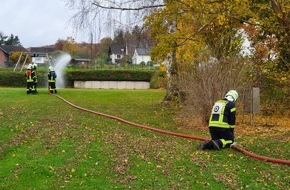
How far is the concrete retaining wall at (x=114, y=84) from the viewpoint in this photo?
35.7 meters

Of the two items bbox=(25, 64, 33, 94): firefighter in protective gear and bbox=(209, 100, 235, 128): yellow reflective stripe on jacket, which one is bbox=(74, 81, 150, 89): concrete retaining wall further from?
bbox=(209, 100, 235, 128): yellow reflective stripe on jacket

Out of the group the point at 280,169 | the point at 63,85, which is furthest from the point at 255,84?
the point at 63,85

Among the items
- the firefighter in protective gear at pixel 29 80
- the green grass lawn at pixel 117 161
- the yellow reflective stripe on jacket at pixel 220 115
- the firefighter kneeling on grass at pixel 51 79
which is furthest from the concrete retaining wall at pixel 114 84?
the yellow reflective stripe on jacket at pixel 220 115

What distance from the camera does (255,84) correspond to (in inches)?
625

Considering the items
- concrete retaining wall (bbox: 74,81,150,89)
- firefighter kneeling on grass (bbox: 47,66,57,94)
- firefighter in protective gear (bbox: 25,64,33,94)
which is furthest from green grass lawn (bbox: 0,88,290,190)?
A: concrete retaining wall (bbox: 74,81,150,89)

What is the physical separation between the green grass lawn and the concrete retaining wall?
23932 millimetres

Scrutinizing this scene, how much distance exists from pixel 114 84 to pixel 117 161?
1124 inches

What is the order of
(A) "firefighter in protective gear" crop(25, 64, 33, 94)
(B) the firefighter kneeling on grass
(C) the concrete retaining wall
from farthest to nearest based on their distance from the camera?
(C) the concrete retaining wall
(B) the firefighter kneeling on grass
(A) "firefighter in protective gear" crop(25, 64, 33, 94)

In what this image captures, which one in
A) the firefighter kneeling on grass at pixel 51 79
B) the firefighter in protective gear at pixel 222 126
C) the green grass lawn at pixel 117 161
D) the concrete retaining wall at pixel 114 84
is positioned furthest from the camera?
the concrete retaining wall at pixel 114 84

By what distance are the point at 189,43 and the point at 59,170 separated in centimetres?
812

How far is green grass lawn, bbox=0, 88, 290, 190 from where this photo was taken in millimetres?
6309

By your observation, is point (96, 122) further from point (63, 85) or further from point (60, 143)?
point (63, 85)

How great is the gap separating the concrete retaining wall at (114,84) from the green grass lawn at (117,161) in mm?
23932

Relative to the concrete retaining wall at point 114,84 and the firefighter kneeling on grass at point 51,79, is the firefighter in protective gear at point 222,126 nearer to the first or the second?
the firefighter kneeling on grass at point 51,79
